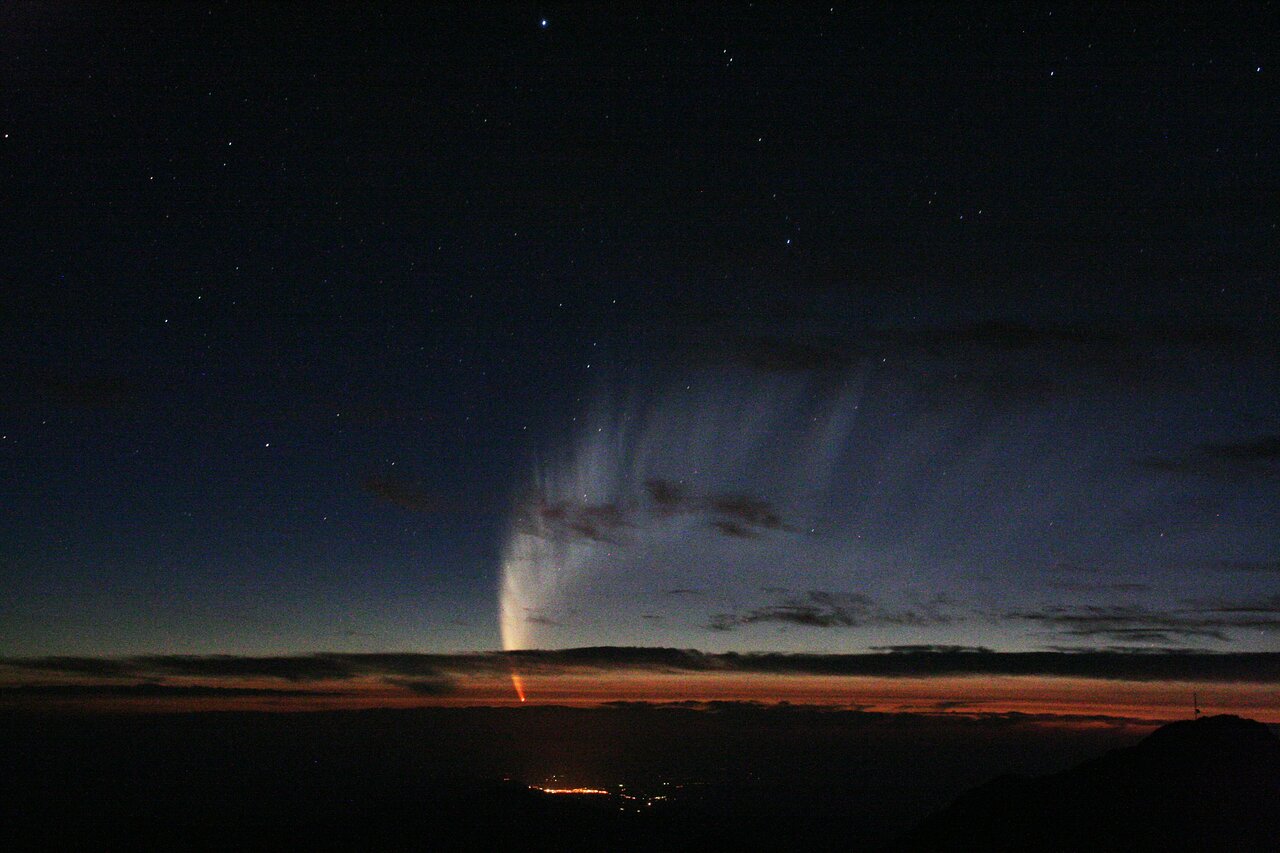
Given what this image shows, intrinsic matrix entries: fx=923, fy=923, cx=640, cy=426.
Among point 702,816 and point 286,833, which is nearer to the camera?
point 286,833

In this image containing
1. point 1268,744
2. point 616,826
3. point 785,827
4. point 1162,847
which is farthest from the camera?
point 785,827

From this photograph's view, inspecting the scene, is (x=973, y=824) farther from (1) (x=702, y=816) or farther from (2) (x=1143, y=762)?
(1) (x=702, y=816)

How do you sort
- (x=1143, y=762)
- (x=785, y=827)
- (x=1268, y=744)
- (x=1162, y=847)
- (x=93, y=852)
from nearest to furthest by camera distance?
(x=1162, y=847)
(x=1268, y=744)
(x=1143, y=762)
(x=93, y=852)
(x=785, y=827)

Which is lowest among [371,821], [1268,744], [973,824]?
[371,821]

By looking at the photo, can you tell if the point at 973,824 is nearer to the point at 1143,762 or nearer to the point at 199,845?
the point at 1143,762

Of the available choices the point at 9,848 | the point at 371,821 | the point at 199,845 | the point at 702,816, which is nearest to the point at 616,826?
the point at 702,816

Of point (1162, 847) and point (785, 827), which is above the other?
point (1162, 847)
